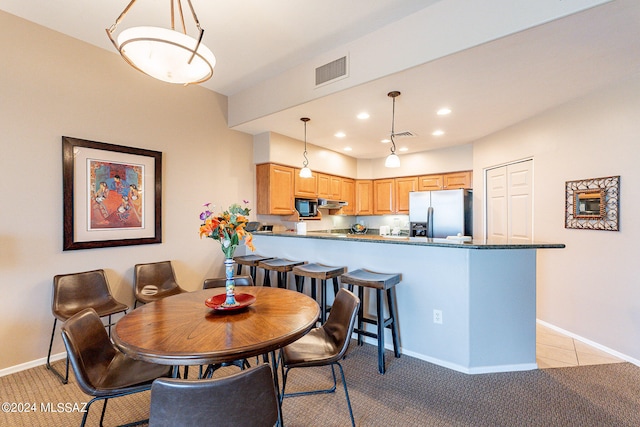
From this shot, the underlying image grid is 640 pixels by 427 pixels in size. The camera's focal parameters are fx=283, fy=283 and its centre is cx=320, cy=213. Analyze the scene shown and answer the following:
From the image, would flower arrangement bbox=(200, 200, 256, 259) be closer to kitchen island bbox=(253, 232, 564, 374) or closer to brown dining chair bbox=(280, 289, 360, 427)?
brown dining chair bbox=(280, 289, 360, 427)

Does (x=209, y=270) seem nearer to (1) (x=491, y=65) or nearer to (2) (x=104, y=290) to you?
(2) (x=104, y=290)

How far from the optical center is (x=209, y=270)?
12.8 feet

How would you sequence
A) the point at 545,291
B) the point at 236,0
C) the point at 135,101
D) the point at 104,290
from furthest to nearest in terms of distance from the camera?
the point at 545,291 < the point at 135,101 < the point at 104,290 < the point at 236,0

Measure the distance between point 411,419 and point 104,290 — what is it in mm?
2961

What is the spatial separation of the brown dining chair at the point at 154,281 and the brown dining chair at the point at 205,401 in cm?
230

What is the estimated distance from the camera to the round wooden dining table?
1.25 metres

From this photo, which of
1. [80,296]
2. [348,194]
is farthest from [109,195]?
[348,194]

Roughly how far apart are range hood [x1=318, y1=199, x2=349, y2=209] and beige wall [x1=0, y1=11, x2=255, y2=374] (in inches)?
89.8

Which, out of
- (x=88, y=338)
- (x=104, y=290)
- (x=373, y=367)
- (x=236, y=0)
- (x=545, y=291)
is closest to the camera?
(x=88, y=338)

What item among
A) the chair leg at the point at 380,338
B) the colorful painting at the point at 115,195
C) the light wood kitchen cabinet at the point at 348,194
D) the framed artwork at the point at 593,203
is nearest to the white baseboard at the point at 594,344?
the framed artwork at the point at 593,203

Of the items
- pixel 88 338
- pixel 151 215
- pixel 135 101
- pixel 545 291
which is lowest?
pixel 545 291

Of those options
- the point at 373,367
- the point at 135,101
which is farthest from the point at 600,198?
the point at 135,101

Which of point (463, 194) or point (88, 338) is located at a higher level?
point (463, 194)

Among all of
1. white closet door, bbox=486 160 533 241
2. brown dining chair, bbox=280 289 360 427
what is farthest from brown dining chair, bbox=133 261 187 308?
white closet door, bbox=486 160 533 241
